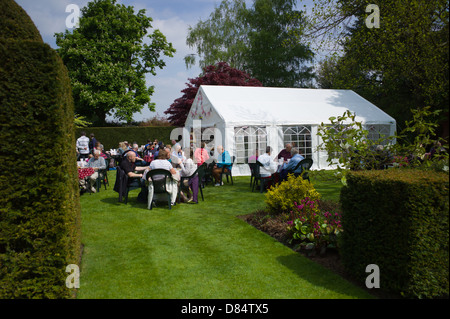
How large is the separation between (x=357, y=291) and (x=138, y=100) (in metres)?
27.5

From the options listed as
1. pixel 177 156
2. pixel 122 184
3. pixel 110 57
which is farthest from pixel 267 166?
pixel 110 57

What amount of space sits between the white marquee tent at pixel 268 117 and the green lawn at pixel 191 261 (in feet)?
20.8

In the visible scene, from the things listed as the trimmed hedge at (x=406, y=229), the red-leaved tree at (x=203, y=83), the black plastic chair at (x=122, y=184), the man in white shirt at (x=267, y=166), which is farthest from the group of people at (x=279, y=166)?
the red-leaved tree at (x=203, y=83)

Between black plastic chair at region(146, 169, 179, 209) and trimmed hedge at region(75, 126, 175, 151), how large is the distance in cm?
1773

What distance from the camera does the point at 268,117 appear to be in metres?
13.7

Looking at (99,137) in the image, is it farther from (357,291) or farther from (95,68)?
(357,291)

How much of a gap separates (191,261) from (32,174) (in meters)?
2.26

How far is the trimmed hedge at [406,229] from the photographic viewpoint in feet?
9.87

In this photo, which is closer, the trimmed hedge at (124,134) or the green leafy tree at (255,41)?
the trimmed hedge at (124,134)

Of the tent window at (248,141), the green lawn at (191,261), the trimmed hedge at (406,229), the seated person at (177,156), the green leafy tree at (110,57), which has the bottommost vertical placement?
the green lawn at (191,261)

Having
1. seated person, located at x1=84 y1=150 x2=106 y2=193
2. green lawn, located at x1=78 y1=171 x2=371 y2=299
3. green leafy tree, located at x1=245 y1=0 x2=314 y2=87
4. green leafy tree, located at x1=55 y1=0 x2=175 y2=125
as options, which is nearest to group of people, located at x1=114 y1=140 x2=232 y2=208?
green lawn, located at x1=78 y1=171 x2=371 y2=299

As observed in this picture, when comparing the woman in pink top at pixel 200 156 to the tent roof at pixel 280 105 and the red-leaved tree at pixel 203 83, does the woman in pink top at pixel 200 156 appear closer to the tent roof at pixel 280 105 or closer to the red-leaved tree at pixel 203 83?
the tent roof at pixel 280 105

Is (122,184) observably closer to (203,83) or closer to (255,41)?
(203,83)
